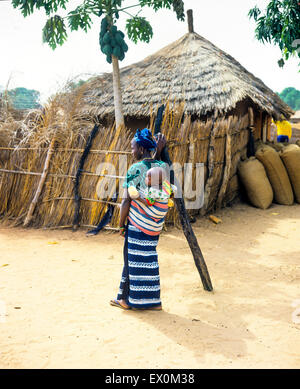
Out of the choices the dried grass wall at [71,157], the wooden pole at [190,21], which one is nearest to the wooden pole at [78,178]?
the dried grass wall at [71,157]

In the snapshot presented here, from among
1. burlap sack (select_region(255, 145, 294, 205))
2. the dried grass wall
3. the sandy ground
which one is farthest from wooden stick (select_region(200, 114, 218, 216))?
burlap sack (select_region(255, 145, 294, 205))

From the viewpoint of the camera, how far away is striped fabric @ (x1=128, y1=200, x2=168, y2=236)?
3.27m

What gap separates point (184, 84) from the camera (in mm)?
8492

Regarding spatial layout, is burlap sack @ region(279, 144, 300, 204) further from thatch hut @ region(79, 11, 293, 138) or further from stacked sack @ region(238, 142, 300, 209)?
thatch hut @ region(79, 11, 293, 138)

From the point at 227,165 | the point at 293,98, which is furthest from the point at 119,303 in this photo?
the point at 293,98

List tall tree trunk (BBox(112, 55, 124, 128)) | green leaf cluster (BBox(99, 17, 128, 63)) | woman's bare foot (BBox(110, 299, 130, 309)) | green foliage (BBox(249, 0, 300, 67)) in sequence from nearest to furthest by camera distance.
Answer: woman's bare foot (BBox(110, 299, 130, 309)) → green foliage (BBox(249, 0, 300, 67)) → green leaf cluster (BBox(99, 17, 128, 63)) → tall tree trunk (BBox(112, 55, 124, 128))

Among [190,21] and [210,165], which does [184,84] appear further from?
[190,21]

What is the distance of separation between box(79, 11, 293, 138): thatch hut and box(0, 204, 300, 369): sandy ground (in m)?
3.15

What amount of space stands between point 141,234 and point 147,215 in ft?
0.62

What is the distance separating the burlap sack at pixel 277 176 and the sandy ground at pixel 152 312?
2.04m

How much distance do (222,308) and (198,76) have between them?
Result: 6246 millimetres

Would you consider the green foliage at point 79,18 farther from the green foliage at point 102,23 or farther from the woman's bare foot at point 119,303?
the woman's bare foot at point 119,303
